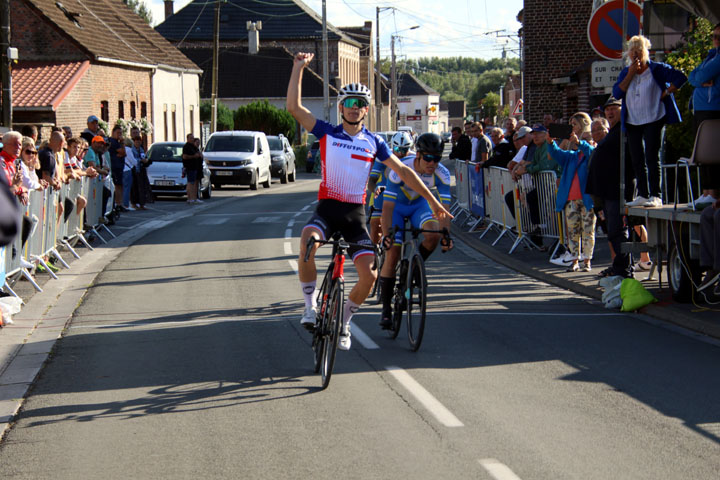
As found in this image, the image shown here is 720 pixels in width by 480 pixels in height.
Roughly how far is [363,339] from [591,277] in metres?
5.10

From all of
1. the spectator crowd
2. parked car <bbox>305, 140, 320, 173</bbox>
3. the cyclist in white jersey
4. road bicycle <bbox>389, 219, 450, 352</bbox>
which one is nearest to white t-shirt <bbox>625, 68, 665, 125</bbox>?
the spectator crowd

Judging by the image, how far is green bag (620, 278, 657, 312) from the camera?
1095 centimetres

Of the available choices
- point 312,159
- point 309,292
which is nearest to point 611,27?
point 309,292

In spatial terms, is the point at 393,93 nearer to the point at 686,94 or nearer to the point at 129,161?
the point at 129,161

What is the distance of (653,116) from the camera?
11180 millimetres

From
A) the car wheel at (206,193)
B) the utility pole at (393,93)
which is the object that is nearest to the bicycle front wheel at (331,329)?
the car wheel at (206,193)

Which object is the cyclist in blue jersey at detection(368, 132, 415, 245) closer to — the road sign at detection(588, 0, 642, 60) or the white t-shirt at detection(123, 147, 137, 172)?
the road sign at detection(588, 0, 642, 60)

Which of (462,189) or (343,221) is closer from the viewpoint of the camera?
(343,221)

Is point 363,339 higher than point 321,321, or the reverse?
point 321,321

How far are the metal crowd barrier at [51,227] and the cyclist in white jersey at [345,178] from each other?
11.5ft

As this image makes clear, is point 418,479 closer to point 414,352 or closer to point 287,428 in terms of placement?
point 287,428

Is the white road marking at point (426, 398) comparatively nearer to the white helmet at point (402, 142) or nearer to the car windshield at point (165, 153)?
the white helmet at point (402, 142)

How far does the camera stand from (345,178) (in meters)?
7.66

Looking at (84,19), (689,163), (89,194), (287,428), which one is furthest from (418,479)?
(84,19)
